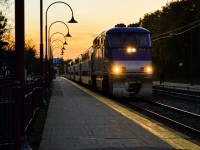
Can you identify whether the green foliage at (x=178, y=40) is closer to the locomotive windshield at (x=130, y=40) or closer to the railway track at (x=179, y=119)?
the locomotive windshield at (x=130, y=40)

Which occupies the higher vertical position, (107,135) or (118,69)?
(118,69)

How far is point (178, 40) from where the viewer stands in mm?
82500

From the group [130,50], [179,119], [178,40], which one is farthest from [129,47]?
[178,40]

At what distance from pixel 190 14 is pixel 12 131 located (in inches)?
3090

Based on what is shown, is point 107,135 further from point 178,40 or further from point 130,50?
point 178,40

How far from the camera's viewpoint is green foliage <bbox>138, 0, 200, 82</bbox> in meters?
82.0

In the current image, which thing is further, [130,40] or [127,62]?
[130,40]

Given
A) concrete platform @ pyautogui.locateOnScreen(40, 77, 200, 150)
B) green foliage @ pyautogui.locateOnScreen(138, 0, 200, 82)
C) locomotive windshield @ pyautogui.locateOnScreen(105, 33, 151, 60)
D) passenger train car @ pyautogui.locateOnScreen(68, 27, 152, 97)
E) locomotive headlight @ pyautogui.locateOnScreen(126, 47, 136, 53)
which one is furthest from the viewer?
green foliage @ pyautogui.locateOnScreen(138, 0, 200, 82)

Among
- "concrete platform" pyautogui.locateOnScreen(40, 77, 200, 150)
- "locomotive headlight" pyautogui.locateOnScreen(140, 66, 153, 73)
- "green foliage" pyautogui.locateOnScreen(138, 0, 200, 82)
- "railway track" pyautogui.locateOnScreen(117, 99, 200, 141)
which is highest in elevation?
"green foliage" pyautogui.locateOnScreen(138, 0, 200, 82)

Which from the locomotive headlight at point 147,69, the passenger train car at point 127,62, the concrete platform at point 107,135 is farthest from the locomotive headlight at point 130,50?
the concrete platform at point 107,135

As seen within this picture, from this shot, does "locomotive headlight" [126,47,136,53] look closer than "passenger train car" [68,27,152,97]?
No

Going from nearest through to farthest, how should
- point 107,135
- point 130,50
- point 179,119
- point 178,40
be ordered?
point 107,135
point 179,119
point 130,50
point 178,40

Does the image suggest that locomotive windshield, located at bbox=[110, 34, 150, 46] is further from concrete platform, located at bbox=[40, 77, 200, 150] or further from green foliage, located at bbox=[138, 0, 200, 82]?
green foliage, located at bbox=[138, 0, 200, 82]

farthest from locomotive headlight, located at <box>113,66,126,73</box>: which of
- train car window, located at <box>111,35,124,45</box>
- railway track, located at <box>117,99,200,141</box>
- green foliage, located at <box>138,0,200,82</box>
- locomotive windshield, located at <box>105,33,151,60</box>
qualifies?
green foliage, located at <box>138,0,200,82</box>
